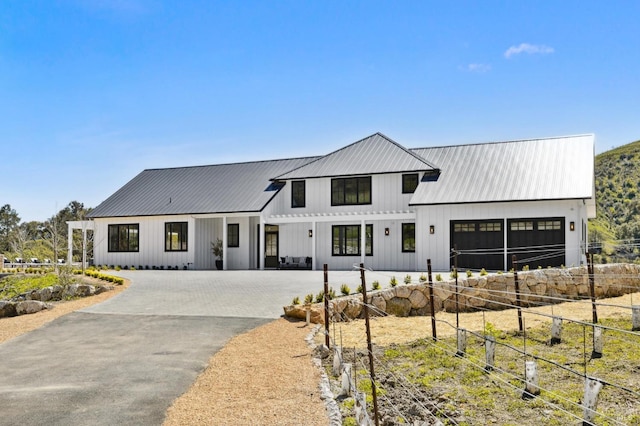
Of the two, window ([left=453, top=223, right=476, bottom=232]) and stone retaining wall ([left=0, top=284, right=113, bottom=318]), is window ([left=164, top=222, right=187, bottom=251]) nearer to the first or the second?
stone retaining wall ([left=0, top=284, right=113, bottom=318])

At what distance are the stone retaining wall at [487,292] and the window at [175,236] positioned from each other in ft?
50.4

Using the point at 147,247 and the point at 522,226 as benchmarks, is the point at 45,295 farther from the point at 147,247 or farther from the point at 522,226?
the point at 522,226

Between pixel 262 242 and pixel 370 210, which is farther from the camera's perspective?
pixel 262 242

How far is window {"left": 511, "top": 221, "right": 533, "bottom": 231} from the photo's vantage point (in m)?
22.2

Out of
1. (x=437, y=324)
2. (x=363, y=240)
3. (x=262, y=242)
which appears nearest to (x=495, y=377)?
(x=437, y=324)

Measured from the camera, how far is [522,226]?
2236 cm

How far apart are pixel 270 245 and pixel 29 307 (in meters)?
13.0

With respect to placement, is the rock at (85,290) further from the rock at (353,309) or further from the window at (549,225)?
the window at (549,225)

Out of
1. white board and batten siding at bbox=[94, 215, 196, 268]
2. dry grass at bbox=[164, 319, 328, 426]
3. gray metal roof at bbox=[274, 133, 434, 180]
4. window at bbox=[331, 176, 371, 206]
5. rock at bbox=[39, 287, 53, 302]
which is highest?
gray metal roof at bbox=[274, 133, 434, 180]

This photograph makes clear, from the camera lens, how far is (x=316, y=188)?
88.6ft

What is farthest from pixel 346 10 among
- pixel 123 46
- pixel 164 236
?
pixel 164 236

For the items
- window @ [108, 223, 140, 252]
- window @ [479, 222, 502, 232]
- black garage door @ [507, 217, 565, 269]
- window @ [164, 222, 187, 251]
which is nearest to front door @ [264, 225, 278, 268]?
window @ [164, 222, 187, 251]

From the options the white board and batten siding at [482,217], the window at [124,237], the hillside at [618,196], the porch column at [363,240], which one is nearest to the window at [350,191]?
the porch column at [363,240]

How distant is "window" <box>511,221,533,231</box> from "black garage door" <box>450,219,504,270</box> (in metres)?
Result: 0.46
